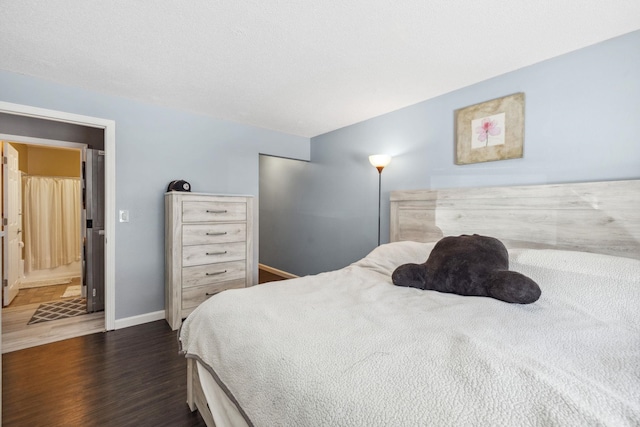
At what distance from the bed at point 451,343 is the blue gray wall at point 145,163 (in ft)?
5.56

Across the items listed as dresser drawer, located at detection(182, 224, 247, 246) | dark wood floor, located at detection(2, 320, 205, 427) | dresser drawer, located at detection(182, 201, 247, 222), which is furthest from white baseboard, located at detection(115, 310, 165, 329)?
dresser drawer, located at detection(182, 201, 247, 222)

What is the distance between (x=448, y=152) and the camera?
255cm

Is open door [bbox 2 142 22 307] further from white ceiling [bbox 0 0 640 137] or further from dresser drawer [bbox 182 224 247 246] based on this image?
dresser drawer [bbox 182 224 247 246]

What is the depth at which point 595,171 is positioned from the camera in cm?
182

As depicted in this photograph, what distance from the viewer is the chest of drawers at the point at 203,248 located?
106 inches

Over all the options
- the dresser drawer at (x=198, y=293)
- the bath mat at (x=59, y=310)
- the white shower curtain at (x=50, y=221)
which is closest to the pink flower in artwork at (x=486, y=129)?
the dresser drawer at (x=198, y=293)

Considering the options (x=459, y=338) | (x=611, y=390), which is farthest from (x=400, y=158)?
(x=611, y=390)

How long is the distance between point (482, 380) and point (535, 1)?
1.80 meters

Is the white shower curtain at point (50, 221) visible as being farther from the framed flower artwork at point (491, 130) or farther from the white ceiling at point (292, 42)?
the framed flower artwork at point (491, 130)

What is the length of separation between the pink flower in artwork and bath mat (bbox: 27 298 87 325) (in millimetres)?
4333

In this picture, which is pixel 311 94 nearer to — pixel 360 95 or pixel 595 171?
pixel 360 95

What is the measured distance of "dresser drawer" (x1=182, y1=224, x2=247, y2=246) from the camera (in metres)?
2.74

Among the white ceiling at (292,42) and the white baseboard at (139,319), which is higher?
the white ceiling at (292,42)

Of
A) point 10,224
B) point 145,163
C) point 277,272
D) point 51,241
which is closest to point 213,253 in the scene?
point 145,163
